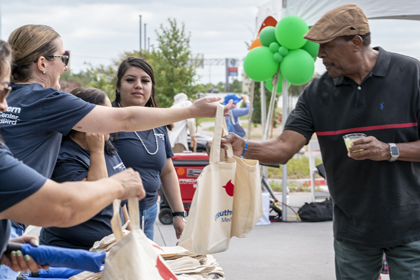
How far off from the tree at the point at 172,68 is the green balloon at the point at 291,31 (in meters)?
9.09

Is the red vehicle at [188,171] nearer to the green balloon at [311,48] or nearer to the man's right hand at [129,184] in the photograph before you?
the green balloon at [311,48]

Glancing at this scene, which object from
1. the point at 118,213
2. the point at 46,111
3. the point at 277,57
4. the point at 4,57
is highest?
the point at 277,57

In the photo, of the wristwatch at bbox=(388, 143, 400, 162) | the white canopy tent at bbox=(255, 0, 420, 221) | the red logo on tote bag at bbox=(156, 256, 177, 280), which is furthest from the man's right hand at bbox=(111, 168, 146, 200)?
the white canopy tent at bbox=(255, 0, 420, 221)

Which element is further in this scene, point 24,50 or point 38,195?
point 24,50

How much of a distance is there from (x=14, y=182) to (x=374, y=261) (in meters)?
2.12

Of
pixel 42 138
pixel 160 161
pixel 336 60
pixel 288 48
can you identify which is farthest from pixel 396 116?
pixel 288 48

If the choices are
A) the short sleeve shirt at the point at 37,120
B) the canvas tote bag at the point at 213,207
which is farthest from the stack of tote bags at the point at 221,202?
the short sleeve shirt at the point at 37,120

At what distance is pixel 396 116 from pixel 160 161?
1.66m

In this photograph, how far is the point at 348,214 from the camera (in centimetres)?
264

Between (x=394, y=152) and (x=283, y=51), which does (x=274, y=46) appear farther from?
(x=394, y=152)

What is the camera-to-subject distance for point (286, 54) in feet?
22.5

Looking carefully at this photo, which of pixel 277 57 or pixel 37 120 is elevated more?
pixel 277 57

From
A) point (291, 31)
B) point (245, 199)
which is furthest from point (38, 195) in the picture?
point (291, 31)

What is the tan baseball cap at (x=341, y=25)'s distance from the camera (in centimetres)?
259
